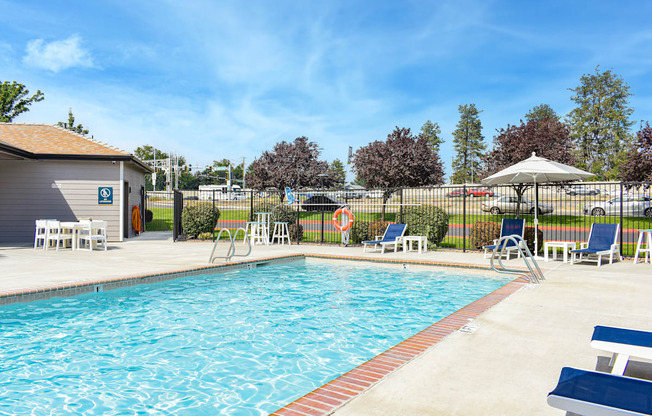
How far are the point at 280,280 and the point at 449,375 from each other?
5.87 meters

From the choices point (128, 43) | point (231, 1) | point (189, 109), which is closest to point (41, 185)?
point (128, 43)

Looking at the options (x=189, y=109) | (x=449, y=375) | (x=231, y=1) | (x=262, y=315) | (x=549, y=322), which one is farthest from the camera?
(x=189, y=109)

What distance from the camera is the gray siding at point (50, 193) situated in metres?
14.8

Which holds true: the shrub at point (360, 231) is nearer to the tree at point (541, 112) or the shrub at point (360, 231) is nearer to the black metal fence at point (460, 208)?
the black metal fence at point (460, 208)

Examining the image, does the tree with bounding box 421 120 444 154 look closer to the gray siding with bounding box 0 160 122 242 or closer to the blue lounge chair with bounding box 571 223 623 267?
the gray siding with bounding box 0 160 122 242

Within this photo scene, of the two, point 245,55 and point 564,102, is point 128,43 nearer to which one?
point 245,55

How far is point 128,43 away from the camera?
54.7ft

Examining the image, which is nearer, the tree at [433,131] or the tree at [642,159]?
the tree at [642,159]

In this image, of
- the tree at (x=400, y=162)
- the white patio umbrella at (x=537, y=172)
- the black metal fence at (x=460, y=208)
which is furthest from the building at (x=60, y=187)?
the tree at (x=400, y=162)

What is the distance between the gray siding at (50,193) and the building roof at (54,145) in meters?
0.42

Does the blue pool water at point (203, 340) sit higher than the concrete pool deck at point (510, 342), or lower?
lower

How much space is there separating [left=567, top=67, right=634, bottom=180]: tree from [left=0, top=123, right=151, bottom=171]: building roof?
3870 cm

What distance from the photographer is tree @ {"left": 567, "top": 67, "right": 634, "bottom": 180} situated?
38375 mm


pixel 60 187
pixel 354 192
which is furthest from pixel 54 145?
pixel 354 192
